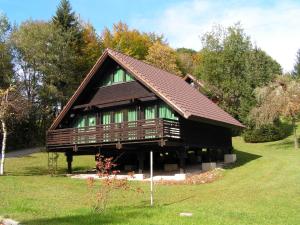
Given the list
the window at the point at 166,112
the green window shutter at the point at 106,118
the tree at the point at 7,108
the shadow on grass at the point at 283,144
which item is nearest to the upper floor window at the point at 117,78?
the green window shutter at the point at 106,118

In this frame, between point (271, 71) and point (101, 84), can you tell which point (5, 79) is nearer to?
point (101, 84)

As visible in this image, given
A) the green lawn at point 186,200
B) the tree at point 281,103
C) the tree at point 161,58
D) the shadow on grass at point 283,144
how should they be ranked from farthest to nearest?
the tree at point 161,58 → the shadow on grass at point 283,144 → the tree at point 281,103 → the green lawn at point 186,200

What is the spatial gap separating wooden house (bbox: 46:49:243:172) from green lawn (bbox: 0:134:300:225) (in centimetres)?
278

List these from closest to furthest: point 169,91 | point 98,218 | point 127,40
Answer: point 98,218
point 169,91
point 127,40

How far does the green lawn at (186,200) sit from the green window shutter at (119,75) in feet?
26.4

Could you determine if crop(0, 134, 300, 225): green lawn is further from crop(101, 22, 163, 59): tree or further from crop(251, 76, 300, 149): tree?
crop(101, 22, 163, 59): tree

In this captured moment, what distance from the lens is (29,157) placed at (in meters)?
37.6

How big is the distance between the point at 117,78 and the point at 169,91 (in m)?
4.46

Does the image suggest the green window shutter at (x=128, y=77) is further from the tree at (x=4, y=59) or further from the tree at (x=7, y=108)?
the tree at (x=4, y=59)

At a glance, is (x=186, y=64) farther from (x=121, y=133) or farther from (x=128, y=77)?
(x=121, y=133)

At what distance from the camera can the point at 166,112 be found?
2642 centimetres

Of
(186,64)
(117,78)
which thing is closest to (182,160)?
(117,78)

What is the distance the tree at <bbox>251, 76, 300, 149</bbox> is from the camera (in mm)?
34281

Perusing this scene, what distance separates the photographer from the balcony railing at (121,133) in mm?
23609
